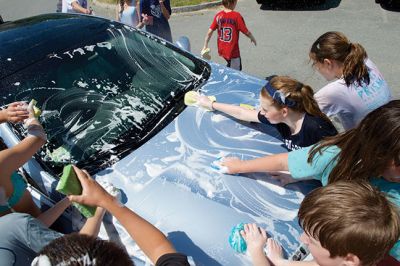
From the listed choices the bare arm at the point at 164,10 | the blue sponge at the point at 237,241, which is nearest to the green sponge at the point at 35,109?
the blue sponge at the point at 237,241

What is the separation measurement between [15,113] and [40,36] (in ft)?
3.53

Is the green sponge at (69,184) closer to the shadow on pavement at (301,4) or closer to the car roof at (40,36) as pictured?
the car roof at (40,36)

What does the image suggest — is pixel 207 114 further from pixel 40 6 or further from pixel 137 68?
pixel 40 6

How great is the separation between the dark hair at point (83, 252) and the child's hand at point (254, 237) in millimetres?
896

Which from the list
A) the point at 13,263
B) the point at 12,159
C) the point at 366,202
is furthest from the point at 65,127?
the point at 366,202

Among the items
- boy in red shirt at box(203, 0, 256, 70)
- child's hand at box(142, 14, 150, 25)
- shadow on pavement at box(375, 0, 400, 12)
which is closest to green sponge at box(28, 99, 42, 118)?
boy in red shirt at box(203, 0, 256, 70)

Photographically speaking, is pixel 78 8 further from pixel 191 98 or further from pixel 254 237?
pixel 254 237

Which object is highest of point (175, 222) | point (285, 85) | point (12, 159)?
point (285, 85)

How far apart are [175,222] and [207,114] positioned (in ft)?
3.04

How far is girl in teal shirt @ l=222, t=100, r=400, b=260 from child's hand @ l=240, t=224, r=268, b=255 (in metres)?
0.33

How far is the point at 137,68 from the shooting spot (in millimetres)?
3092

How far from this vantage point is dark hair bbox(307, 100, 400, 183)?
5.81ft

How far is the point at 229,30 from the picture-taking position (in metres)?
4.62

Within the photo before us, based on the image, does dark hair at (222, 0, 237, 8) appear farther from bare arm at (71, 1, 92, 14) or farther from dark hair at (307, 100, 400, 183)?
dark hair at (307, 100, 400, 183)
